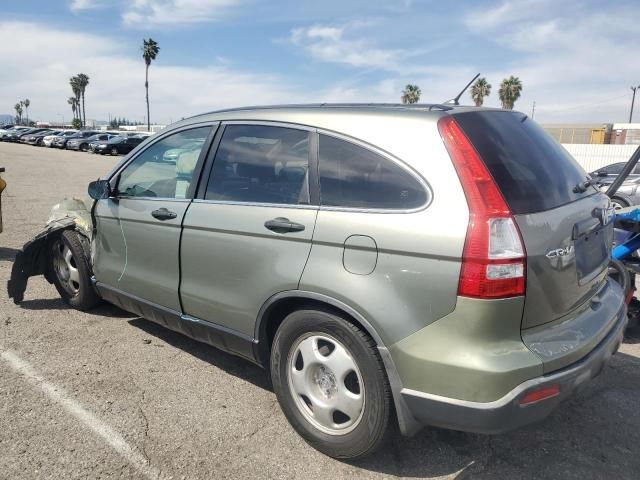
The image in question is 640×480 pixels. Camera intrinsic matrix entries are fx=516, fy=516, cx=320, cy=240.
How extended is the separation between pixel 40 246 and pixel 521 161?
13.8 ft

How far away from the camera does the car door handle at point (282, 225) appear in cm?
266

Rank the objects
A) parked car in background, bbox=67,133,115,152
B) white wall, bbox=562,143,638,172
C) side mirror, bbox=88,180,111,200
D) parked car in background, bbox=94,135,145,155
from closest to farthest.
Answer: side mirror, bbox=88,180,111,200, white wall, bbox=562,143,638,172, parked car in background, bbox=94,135,145,155, parked car in background, bbox=67,133,115,152

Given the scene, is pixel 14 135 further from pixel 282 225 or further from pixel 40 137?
pixel 282 225

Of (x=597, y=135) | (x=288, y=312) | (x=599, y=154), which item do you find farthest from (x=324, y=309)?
(x=597, y=135)

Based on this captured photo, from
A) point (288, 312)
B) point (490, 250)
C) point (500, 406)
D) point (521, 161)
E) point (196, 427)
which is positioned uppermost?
point (521, 161)

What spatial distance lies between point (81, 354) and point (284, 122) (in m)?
2.37

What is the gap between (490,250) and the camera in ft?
6.98

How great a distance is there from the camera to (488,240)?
7.00ft

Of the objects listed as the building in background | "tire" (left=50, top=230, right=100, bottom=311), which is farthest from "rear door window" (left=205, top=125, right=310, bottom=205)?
the building in background

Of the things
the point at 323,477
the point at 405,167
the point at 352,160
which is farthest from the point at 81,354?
the point at 405,167

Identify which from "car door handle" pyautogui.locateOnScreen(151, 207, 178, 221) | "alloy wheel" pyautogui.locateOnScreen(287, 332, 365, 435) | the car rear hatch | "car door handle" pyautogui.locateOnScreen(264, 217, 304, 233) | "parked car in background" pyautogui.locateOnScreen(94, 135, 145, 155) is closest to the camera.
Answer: the car rear hatch

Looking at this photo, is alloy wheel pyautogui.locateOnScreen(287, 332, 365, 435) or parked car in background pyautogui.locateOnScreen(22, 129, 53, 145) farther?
parked car in background pyautogui.locateOnScreen(22, 129, 53, 145)

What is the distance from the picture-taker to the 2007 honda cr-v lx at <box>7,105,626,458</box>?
2166 mm

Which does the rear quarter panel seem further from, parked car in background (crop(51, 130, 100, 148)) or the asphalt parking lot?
parked car in background (crop(51, 130, 100, 148))
